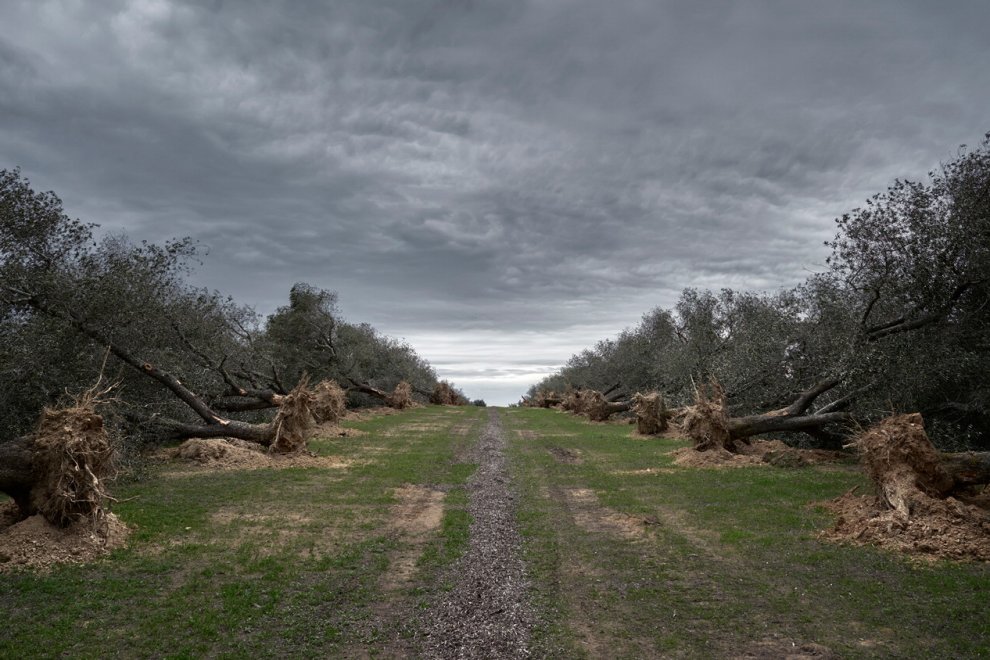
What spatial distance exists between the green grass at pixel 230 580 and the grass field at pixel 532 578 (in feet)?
0.12

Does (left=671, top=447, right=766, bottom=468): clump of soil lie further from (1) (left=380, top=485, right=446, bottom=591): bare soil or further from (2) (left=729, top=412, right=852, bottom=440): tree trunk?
(1) (left=380, top=485, right=446, bottom=591): bare soil

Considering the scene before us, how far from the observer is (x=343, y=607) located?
25.1ft

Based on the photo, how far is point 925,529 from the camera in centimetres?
1016

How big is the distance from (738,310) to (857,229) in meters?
25.4

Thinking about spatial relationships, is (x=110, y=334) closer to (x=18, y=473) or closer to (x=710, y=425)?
(x=18, y=473)

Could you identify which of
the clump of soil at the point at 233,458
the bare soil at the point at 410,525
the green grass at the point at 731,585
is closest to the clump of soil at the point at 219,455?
the clump of soil at the point at 233,458

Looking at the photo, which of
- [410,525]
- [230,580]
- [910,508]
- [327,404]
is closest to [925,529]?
[910,508]

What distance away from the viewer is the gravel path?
21.1ft

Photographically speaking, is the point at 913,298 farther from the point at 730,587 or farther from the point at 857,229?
the point at 730,587

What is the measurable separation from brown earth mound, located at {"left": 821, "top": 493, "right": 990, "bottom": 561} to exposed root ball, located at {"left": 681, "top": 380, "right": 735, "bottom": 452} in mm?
10515

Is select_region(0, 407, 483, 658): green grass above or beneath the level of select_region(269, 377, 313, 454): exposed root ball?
beneath

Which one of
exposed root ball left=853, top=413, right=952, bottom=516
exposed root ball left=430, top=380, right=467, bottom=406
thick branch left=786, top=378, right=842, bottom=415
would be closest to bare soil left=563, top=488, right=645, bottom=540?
exposed root ball left=853, top=413, right=952, bottom=516

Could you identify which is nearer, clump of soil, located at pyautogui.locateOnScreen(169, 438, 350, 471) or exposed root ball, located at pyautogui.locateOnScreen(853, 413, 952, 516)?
exposed root ball, located at pyautogui.locateOnScreen(853, 413, 952, 516)

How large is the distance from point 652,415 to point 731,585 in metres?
23.9
